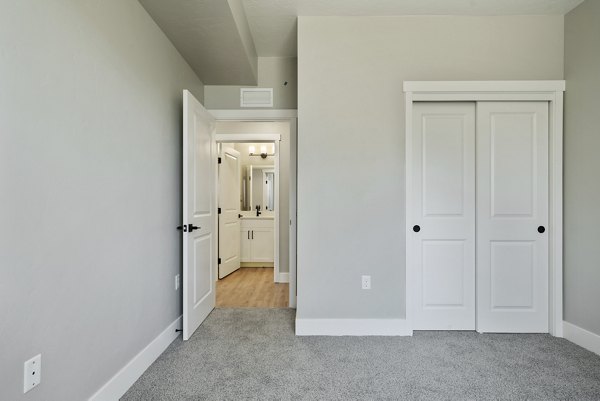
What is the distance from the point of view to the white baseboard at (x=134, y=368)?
1.65 m

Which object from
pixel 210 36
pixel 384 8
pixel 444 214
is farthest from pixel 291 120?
pixel 444 214

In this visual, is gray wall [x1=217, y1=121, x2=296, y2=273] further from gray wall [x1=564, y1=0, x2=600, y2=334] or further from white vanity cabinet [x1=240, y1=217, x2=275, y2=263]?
gray wall [x1=564, y1=0, x2=600, y2=334]

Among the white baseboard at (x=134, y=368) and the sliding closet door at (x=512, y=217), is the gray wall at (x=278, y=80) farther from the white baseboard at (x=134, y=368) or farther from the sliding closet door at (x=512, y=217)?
the white baseboard at (x=134, y=368)

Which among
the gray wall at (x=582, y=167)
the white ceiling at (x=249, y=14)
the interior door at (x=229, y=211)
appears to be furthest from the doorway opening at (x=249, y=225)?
the gray wall at (x=582, y=167)

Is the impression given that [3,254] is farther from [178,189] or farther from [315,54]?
[315,54]

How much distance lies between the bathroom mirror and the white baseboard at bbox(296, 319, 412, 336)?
348cm

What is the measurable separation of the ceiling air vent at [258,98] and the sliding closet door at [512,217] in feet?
6.35

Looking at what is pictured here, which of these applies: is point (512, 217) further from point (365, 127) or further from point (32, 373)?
point (32, 373)

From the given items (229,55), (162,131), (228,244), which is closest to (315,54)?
(229,55)

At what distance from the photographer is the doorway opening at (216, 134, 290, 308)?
3904 millimetres

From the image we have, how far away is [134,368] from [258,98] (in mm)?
2536

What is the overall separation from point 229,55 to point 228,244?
297 centimetres

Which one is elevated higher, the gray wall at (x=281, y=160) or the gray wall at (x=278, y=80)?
the gray wall at (x=278, y=80)

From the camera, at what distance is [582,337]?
7.68ft
